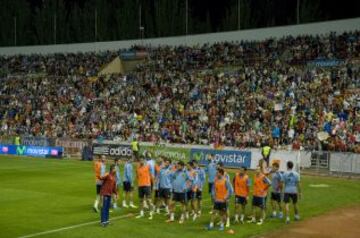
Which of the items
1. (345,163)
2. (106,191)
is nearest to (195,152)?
(345,163)

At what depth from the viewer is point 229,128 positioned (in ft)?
137

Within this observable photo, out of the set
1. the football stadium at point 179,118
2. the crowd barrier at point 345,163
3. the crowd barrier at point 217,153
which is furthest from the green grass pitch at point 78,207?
the crowd barrier at point 217,153

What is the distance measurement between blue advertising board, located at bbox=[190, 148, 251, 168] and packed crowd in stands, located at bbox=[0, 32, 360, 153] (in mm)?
1283

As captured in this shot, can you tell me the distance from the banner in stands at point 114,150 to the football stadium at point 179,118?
0.13 metres

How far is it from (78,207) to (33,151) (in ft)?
88.6

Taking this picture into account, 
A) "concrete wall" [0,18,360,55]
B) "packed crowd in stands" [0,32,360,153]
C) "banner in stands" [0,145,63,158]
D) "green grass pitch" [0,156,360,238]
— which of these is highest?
"concrete wall" [0,18,360,55]

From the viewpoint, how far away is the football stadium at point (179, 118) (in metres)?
20.5

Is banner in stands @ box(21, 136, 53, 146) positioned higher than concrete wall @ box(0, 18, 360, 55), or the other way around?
concrete wall @ box(0, 18, 360, 55)

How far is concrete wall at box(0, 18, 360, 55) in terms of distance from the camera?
161 feet

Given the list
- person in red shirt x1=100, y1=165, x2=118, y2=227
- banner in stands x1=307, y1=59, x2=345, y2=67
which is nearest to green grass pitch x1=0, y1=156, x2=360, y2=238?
person in red shirt x1=100, y1=165, x2=118, y2=227

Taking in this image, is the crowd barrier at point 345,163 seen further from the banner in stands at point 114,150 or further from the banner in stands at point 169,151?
the banner in stands at point 114,150

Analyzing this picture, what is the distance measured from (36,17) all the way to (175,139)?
4028 centimetres

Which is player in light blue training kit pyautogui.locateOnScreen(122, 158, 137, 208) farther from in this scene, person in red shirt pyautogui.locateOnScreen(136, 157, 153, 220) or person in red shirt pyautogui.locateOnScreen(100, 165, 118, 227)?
person in red shirt pyautogui.locateOnScreen(100, 165, 118, 227)

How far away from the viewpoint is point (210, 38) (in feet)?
188
